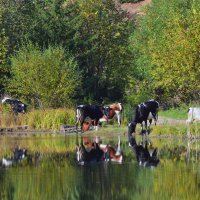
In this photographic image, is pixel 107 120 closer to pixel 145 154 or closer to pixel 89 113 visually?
pixel 89 113

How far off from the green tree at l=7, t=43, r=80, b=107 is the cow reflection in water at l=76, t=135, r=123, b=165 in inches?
516

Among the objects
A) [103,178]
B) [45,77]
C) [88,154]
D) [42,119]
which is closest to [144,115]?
[42,119]

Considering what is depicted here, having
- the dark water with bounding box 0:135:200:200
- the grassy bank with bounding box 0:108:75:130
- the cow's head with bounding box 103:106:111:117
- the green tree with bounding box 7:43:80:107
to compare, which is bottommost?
the dark water with bounding box 0:135:200:200

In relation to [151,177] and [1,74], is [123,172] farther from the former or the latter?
[1,74]

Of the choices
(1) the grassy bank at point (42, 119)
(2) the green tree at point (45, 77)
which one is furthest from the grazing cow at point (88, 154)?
(2) the green tree at point (45, 77)

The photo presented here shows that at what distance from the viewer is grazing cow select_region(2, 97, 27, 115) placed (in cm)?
4659

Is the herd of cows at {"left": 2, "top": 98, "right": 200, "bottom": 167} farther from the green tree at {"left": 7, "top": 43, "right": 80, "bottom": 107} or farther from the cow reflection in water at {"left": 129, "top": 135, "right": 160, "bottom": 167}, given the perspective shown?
the green tree at {"left": 7, "top": 43, "right": 80, "bottom": 107}

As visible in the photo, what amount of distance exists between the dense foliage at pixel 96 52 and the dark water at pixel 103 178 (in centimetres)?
1562

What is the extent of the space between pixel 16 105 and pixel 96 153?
1804 centimetres

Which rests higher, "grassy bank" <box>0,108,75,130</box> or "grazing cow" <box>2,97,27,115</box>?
"grazing cow" <box>2,97,27,115</box>

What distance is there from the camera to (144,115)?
3950cm

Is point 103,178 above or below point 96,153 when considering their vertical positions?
below

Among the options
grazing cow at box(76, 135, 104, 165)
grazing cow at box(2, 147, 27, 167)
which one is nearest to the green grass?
grazing cow at box(76, 135, 104, 165)

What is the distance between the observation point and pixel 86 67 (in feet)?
184
